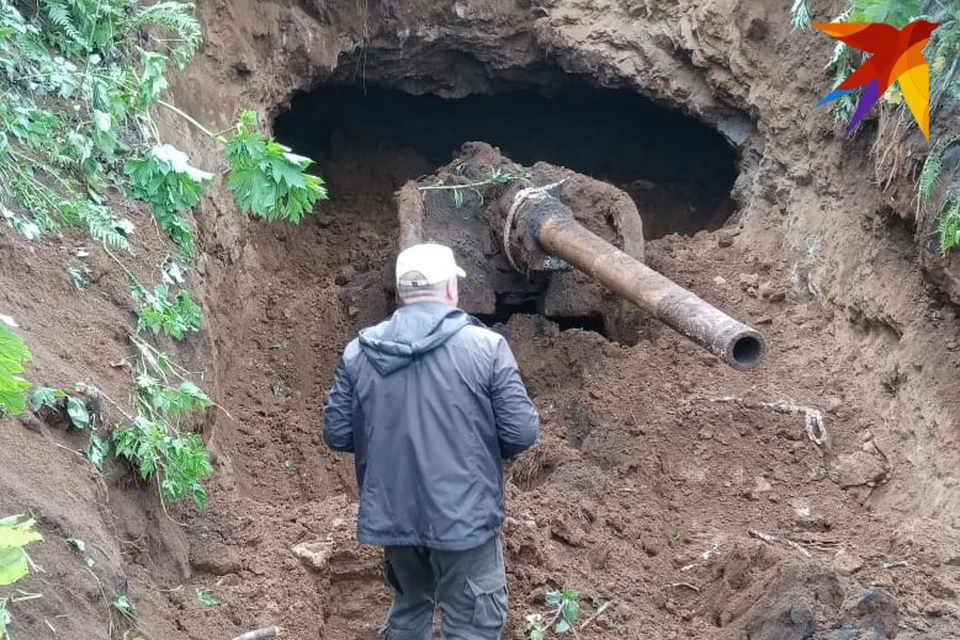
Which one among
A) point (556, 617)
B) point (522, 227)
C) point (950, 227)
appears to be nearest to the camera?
point (556, 617)

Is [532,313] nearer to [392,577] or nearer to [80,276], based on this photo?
[80,276]

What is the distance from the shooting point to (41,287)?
15.1 feet

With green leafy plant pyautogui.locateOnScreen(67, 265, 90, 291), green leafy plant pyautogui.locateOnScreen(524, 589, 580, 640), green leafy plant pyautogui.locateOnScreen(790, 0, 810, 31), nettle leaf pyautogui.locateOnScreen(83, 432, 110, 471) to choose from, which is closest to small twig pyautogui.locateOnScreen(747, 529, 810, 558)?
green leafy plant pyautogui.locateOnScreen(524, 589, 580, 640)

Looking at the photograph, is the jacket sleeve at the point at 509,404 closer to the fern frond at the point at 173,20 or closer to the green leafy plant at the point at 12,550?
the green leafy plant at the point at 12,550

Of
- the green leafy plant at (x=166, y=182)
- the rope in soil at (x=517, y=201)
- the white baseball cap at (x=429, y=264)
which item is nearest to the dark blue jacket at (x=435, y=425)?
the white baseball cap at (x=429, y=264)

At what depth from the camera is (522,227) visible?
7055mm

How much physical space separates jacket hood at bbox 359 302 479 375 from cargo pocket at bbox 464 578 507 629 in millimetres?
819

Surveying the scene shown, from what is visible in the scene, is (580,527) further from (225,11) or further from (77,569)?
(225,11)

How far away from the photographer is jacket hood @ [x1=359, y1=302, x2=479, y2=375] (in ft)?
11.8

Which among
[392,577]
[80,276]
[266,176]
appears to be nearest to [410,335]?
[392,577]

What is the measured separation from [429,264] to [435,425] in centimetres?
55

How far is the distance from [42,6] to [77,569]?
3655mm

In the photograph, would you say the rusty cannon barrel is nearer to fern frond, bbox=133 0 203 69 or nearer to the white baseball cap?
the white baseball cap

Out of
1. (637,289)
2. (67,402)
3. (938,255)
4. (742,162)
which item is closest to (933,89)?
(938,255)
